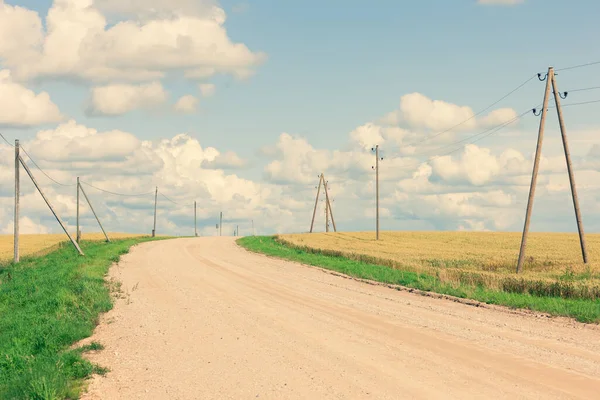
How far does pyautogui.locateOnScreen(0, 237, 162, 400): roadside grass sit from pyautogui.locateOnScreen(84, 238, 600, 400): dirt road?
0.54 m

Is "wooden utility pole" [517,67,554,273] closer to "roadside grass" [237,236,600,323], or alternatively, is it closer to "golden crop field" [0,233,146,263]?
"roadside grass" [237,236,600,323]

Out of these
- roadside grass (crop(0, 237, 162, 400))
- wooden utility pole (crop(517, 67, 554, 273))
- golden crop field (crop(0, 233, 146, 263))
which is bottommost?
golden crop field (crop(0, 233, 146, 263))

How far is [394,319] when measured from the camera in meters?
15.5

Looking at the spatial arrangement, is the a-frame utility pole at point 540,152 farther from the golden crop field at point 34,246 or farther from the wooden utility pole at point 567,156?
the golden crop field at point 34,246

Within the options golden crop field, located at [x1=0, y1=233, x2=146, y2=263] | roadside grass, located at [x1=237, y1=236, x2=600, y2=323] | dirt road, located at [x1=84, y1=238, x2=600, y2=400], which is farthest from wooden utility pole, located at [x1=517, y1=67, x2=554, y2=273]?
golden crop field, located at [x1=0, y1=233, x2=146, y2=263]

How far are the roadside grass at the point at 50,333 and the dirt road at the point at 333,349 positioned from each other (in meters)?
0.54

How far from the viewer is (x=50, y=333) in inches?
Result: 563

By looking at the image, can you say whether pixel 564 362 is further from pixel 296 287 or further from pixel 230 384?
pixel 296 287

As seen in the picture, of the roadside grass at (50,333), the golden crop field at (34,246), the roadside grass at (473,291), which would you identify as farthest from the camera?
the golden crop field at (34,246)

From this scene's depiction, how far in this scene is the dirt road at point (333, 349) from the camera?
9242mm

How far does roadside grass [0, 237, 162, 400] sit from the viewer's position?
9.63 m

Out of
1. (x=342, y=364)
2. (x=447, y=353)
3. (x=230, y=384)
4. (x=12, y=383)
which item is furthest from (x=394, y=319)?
(x=12, y=383)

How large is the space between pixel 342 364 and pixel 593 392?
4.06 meters

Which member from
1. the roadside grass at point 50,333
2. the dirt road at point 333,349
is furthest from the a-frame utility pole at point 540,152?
the roadside grass at point 50,333
